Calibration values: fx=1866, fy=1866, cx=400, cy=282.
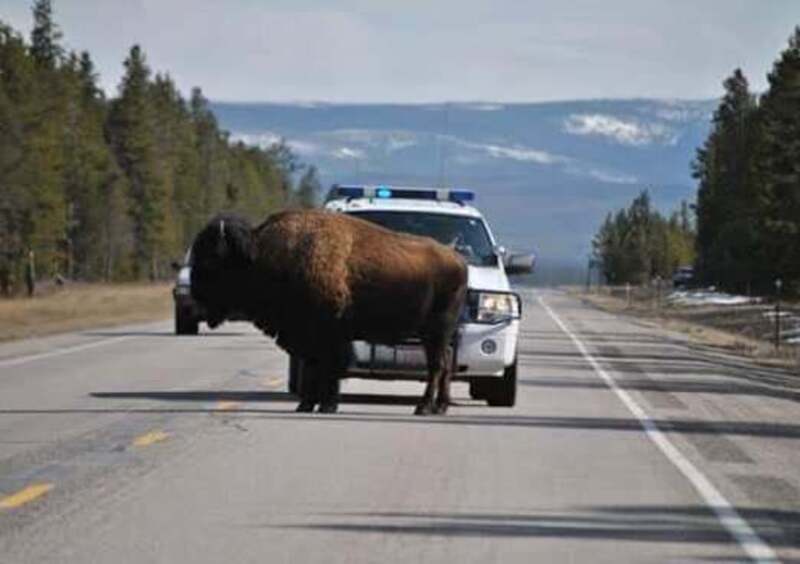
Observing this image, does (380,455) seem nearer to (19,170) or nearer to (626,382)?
(626,382)

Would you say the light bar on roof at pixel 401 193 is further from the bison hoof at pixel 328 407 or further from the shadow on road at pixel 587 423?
the bison hoof at pixel 328 407

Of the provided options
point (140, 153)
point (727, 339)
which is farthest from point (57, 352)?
point (140, 153)

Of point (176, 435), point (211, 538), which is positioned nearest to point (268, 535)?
point (211, 538)

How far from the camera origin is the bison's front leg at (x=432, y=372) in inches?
682

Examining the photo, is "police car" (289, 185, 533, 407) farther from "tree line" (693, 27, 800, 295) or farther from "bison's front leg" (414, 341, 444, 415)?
"tree line" (693, 27, 800, 295)

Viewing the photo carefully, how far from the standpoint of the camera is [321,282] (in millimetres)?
16500

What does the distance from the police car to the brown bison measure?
0.80 metres

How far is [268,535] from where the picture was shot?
10336 millimetres

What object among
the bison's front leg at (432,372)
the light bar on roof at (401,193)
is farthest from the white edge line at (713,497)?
the light bar on roof at (401,193)

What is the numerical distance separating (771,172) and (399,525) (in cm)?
6675

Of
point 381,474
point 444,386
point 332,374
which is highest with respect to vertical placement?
point 332,374

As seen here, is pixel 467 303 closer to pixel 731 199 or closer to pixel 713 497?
pixel 713 497

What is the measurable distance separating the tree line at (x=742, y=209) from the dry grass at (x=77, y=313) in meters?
24.5

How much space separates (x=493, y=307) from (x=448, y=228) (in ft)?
4.79
